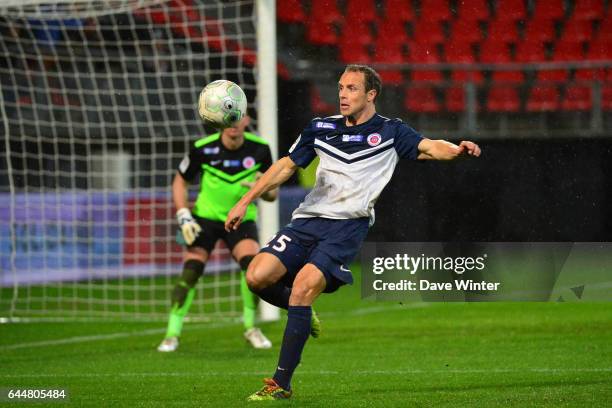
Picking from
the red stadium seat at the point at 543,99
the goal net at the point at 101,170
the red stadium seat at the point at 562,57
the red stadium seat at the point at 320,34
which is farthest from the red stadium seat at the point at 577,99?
the goal net at the point at 101,170

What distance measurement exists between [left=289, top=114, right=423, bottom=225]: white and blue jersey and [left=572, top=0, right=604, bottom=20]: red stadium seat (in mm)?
11569

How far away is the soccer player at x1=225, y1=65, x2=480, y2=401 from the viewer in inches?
243

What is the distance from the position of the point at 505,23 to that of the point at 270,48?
7.32 metres

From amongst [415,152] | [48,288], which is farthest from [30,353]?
[48,288]

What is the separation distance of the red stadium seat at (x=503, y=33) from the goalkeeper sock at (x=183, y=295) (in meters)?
9.24

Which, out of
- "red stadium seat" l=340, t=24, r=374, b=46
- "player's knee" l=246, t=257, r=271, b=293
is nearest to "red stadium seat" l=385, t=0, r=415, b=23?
"red stadium seat" l=340, t=24, r=374, b=46

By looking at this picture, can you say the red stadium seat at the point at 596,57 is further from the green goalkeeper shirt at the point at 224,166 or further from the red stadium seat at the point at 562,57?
the green goalkeeper shirt at the point at 224,166

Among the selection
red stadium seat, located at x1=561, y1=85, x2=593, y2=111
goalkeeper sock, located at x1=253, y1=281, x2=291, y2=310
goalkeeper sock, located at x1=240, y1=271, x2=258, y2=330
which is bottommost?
goalkeeper sock, located at x1=240, y1=271, x2=258, y2=330

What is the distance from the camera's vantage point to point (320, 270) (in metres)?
6.06

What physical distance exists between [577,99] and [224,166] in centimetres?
824

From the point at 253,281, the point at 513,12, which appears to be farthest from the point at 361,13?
the point at 253,281

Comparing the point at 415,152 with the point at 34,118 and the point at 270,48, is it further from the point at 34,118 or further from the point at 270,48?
the point at 34,118

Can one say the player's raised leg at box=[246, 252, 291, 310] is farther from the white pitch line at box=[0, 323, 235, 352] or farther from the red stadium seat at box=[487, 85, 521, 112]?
the red stadium seat at box=[487, 85, 521, 112]

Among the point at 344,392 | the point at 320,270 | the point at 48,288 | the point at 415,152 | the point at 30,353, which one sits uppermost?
the point at 415,152
